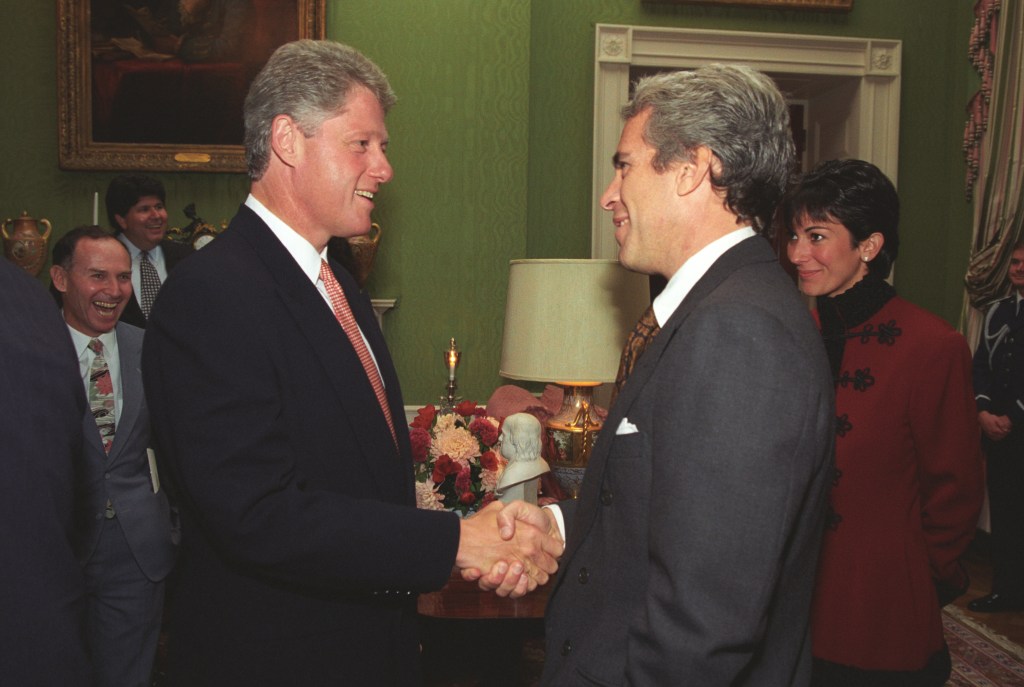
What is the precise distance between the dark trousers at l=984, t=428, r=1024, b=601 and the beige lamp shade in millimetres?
2824

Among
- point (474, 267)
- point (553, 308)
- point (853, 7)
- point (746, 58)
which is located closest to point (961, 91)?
point (853, 7)

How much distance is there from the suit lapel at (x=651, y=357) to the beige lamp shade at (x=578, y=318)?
1.37 m

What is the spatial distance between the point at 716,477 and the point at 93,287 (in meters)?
2.66

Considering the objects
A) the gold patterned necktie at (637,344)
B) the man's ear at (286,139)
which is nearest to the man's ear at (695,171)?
A: the gold patterned necktie at (637,344)

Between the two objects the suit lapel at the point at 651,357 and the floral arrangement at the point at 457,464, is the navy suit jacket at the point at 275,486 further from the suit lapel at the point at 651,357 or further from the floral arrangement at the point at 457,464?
the floral arrangement at the point at 457,464

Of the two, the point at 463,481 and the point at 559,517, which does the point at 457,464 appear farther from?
the point at 559,517

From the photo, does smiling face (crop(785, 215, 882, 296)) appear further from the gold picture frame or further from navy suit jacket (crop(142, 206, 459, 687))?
the gold picture frame

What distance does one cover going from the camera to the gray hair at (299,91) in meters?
1.57

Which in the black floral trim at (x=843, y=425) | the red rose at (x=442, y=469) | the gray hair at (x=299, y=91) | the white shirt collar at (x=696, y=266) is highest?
the gray hair at (x=299, y=91)

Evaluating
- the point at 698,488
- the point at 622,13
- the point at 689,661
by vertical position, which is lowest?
the point at 689,661

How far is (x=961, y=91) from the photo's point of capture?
589cm

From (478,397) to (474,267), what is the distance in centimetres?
78

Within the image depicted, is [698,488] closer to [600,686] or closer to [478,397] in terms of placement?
[600,686]

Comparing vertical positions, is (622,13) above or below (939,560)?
above
